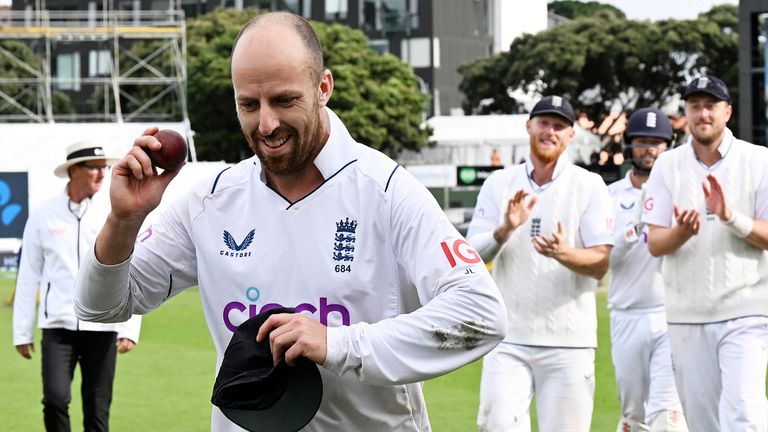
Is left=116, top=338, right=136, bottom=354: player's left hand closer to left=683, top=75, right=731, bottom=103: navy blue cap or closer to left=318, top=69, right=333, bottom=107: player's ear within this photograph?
left=683, top=75, right=731, bottom=103: navy blue cap

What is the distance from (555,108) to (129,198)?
505 cm

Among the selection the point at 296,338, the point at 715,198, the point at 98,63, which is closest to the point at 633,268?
the point at 715,198

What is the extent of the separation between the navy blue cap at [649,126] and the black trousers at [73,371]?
13.3 ft

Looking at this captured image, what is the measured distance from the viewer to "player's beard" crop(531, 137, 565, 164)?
8.41 metres

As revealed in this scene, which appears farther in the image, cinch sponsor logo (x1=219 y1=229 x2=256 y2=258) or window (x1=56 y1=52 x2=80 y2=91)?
window (x1=56 y1=52 x2=80 y2=91)

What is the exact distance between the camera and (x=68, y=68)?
312 feet

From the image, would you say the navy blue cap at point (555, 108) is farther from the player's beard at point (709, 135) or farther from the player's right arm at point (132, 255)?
the player's right arm at point (132, 255)

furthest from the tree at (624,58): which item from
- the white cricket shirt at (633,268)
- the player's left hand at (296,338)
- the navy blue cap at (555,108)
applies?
the player's left hand at (296,338)

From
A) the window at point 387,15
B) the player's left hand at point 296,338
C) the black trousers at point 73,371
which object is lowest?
the black trousers at point 73,371

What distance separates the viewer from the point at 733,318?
785 cm

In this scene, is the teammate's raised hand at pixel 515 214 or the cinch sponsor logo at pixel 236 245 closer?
the cinch sponsor logo at pixel 236 245

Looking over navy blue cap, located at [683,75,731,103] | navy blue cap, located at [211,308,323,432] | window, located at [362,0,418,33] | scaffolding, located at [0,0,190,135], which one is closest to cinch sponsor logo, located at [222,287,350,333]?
navy blue cap, located at [211,308,323,432]

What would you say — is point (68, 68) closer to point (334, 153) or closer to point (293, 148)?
point (334, 153)

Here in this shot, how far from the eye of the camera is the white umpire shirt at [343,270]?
141 inches
